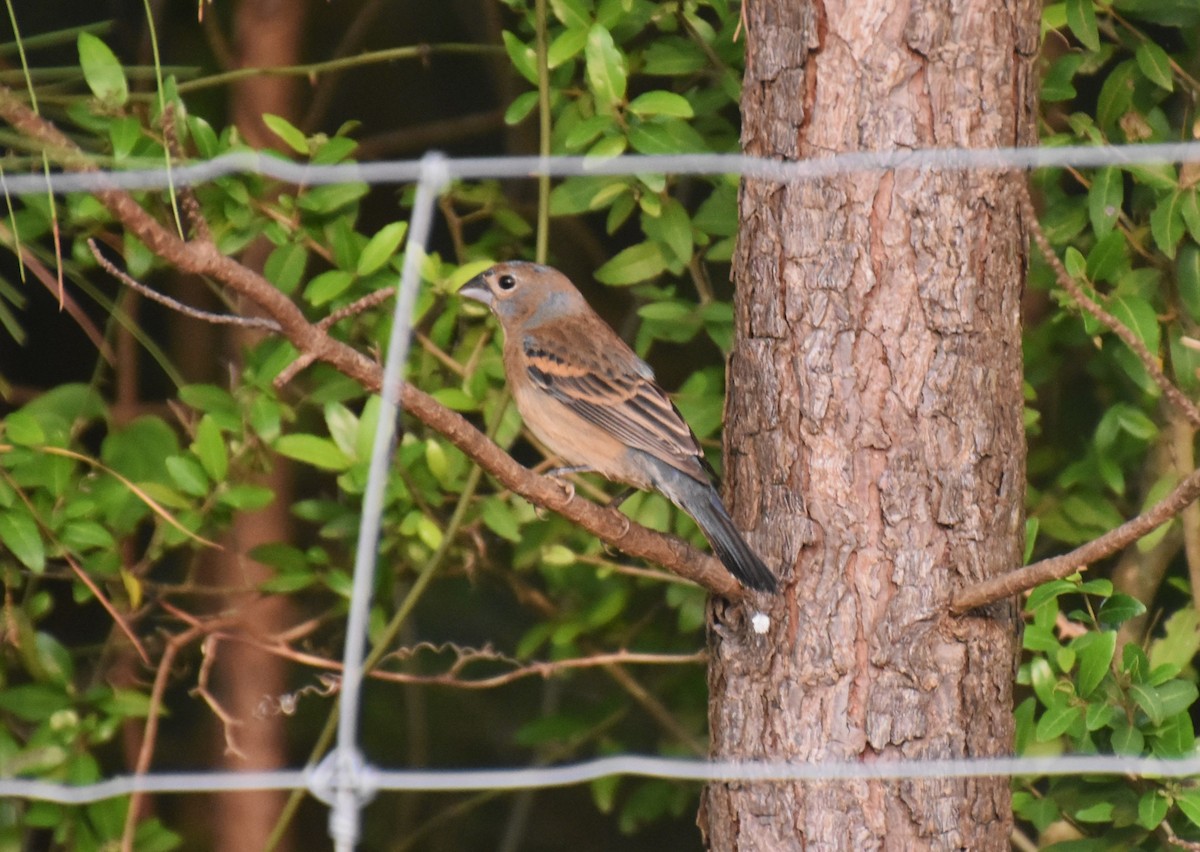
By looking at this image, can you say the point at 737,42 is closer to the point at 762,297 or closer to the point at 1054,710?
the point at 762,297

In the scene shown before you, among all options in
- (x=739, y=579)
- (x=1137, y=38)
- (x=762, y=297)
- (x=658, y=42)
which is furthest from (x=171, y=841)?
(x=1137, y=38)

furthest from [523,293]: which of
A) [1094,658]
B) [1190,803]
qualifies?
[1190,803]

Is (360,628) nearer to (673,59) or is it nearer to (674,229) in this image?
(674,229)

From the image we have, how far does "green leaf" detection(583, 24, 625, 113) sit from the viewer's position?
346 cm

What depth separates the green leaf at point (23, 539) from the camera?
3.42 m

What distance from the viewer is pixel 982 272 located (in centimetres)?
297

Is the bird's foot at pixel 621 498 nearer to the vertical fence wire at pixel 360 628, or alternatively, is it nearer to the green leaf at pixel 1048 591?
the green leaf at pixel 1048 591

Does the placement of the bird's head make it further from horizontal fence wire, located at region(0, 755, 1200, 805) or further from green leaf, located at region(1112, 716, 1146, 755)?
green leaf, located at region(1112, 716, 1146, 755)

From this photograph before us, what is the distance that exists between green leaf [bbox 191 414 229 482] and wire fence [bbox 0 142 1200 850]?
2.22 feet

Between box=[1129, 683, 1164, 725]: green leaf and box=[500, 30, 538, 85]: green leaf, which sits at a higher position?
box=[500, 30, 538, 85]: green leaf

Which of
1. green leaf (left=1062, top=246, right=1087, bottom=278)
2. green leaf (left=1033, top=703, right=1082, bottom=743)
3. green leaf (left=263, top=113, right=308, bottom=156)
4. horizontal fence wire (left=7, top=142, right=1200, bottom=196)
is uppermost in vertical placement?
green leaf (left=263, top=113, right=308, bottom=156)

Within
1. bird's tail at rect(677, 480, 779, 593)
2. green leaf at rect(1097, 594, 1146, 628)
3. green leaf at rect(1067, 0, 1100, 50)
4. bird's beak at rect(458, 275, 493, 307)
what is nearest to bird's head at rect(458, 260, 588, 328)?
bird's beak at rect(458, 275, 493, 307)

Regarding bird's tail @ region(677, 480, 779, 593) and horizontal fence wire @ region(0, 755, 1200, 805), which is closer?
horizontal fence wire @ region(0, 755, 1200, 805)

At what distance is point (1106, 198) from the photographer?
359 cm
